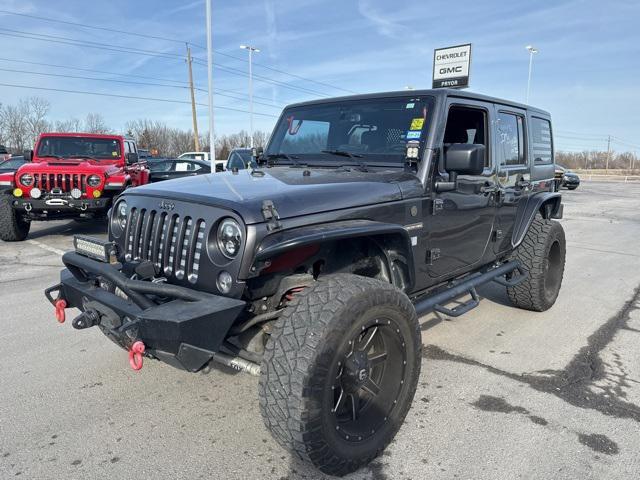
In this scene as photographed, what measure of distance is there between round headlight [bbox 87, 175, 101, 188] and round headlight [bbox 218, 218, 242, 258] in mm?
7071

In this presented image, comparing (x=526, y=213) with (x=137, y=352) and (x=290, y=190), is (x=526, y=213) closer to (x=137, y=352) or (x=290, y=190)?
(x=290, y=190)

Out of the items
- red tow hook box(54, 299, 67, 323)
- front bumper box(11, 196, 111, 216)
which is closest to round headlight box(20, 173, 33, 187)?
front bumper box(11, 196, 111, 216)

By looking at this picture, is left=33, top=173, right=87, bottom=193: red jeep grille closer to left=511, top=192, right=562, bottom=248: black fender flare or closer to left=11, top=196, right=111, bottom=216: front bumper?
left=11, top=196, right=111, bottom=216: front bumper

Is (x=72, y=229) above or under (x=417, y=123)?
under

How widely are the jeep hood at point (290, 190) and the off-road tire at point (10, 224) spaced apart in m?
6.93

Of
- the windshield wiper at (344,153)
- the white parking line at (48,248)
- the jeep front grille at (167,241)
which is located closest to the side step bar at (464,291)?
the windshield wiper at (344,153)

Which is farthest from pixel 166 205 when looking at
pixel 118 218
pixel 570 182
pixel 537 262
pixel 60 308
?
pixel 570 182

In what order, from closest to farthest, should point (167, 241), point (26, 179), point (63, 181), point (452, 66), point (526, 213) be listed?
1. point (167, 241)
2. point (526, 213)
3. point (26, 179)
4. point (63, 181)
5. point (452, 66)

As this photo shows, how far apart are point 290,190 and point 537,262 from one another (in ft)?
10.1

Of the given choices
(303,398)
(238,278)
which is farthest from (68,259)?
(303,398)

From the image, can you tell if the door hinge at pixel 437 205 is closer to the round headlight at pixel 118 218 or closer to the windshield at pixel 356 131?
the windshield at pixel 356 131

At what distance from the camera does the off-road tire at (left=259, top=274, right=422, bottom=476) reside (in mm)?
2125

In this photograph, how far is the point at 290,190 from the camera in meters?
2.61

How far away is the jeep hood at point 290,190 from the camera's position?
2.43 meters
